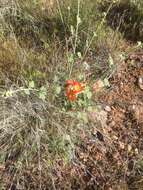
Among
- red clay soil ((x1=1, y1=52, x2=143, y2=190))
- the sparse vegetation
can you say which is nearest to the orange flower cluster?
the sparse vegetation

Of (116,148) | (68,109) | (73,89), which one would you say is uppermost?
(73,89)

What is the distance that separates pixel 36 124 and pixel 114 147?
1.73 ft

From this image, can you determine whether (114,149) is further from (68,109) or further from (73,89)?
(73,89)

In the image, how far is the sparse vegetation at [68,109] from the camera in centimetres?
231

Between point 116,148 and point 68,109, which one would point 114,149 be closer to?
point 116,148

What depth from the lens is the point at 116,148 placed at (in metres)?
2.49

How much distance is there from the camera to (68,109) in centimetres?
239

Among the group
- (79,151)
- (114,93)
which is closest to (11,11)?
(114,93)

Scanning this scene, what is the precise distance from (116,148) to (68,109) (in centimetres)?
41

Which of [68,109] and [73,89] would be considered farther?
[68,109]

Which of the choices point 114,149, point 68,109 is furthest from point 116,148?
point 68,109

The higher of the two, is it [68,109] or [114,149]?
[68,109]

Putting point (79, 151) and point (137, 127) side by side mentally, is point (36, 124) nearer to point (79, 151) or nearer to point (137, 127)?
point (79, 151)

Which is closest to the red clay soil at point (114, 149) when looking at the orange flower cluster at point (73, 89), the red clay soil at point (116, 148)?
the red clay soil at point (116, 148)
